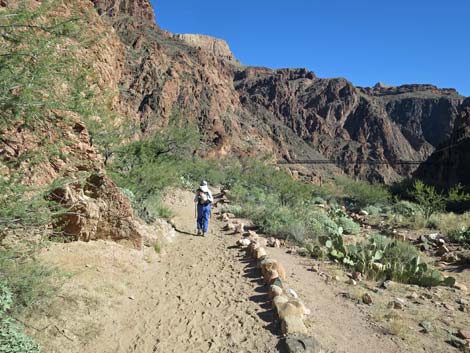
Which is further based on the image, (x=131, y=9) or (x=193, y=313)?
(x=131, y=9)

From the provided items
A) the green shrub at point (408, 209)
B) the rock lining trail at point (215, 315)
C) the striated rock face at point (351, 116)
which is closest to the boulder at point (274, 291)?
the rock lining trail at point (215, 315)

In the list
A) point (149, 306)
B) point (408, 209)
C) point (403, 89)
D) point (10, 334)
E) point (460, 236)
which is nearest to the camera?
point (10, 334)

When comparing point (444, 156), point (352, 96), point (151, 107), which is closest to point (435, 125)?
point (352, 96)

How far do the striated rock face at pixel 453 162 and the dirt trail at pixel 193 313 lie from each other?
3263 centimetres

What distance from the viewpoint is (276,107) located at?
102812 millimetres

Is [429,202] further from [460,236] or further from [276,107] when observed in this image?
[276,107]

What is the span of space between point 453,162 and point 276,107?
2773 inches

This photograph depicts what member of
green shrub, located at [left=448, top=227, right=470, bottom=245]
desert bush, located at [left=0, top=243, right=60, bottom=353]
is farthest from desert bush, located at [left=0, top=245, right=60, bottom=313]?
green shrub, located at [left=448, top=227, right=470, bottom=245]

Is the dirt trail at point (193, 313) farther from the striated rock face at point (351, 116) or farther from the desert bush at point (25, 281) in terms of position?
the striated rock face at point (351, 116)

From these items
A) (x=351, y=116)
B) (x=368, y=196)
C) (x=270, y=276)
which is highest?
(x=351, y=116)

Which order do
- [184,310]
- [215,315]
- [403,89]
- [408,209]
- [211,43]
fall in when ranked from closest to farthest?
[215,315] → [184,310] → [408,209] → [403,89] → [211,43]


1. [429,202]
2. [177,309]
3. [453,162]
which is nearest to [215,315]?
[177,309]

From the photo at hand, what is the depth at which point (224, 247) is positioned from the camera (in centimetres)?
786

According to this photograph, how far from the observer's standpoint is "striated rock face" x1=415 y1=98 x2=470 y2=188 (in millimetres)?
34125
